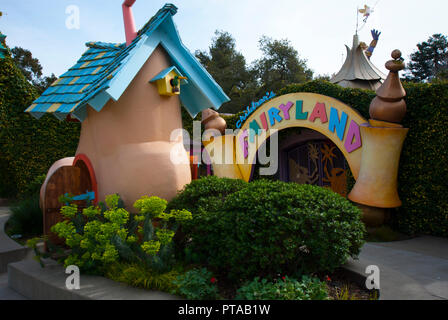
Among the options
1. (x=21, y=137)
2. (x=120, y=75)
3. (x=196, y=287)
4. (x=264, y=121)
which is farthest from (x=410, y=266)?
(x=21, y=137)

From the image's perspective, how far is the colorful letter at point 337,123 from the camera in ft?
24.8

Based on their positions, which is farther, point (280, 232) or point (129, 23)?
point (129, 23)

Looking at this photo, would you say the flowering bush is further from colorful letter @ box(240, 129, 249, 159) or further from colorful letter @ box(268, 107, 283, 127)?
colorful letter @ box(240, 129, 249, 159)

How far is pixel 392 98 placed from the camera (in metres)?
6.59

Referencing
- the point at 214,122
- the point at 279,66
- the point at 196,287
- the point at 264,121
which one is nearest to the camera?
the point at 196,287

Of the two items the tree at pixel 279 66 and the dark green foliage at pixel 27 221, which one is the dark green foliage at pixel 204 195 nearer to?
the dark green foliage at pixel 27 221

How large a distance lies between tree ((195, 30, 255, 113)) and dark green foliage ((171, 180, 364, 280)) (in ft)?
77.6

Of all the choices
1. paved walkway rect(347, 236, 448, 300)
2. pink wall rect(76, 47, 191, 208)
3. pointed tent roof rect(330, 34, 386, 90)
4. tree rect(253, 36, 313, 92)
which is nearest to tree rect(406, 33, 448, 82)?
tree rect(253, 36, 313, 92)

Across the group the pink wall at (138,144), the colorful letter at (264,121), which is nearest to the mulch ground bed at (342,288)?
the pink wall at (138,144)

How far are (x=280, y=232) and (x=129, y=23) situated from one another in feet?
13.4

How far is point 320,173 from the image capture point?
956 centimetres

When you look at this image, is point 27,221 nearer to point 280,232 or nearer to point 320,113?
point 280,232
